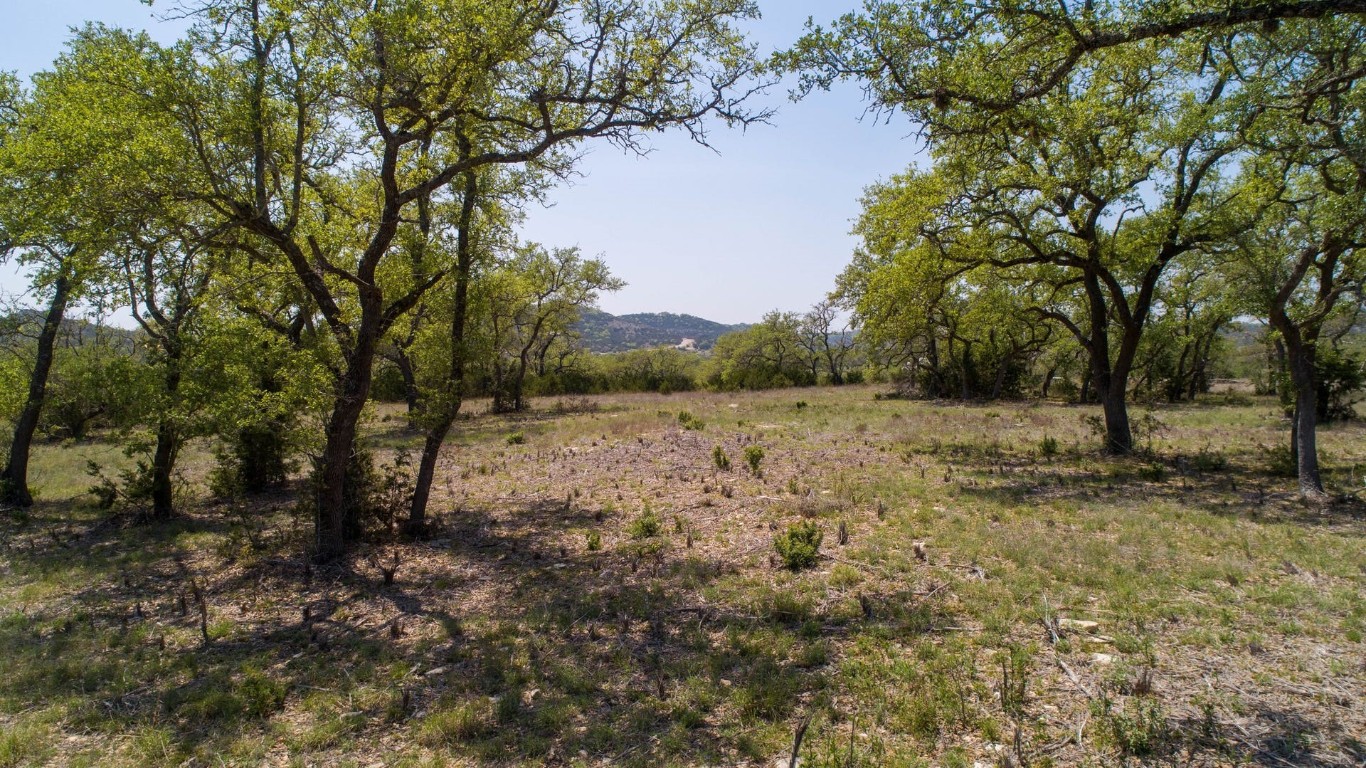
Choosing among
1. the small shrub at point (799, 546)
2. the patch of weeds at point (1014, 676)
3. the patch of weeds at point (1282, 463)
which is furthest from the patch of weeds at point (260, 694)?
the patch of weeds at point (1282, 463)

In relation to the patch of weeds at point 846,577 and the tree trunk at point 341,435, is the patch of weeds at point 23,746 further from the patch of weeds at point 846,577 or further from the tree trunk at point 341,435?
the patch of weeds at point 846,577

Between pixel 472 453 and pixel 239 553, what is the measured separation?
8.72 meters

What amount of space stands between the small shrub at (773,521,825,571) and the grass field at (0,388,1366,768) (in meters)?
0.13

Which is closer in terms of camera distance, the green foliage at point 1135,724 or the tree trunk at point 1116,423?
the green foliage at point 1135,724

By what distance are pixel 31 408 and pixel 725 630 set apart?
16.2 meters

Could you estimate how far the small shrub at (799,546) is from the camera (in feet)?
25.5

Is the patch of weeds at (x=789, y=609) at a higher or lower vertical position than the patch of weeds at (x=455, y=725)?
higher

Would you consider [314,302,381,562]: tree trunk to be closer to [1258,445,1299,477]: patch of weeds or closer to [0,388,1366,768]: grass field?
[0,388,1366,768]: grass field

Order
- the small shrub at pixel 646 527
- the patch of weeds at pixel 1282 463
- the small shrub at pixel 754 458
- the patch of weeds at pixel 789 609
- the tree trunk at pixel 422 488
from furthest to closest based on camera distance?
the small shrub at pixel 754 458
the patch of weeds at pixel 1282 463
the tree trunk at pixel 422 488
the small shrub at pixel 646 527
the patch of weeds at pixel 789 609

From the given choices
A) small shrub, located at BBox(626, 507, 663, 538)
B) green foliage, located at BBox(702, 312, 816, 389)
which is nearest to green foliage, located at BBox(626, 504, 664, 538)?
small shrub, located at BBox(626, 507, 663, 538)

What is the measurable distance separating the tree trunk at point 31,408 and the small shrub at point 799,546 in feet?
48.8

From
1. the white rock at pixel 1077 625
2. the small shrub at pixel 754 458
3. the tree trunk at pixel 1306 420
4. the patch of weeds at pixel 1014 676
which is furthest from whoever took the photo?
the small shrub at pixel 754 458

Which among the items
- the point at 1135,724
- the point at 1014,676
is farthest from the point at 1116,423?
the point at 1135,724

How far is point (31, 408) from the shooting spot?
13.3m
